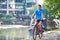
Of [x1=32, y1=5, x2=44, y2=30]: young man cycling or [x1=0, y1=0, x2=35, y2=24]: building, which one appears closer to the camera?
[x1=32, y1=5, x2=44, y2=30]: young man cycling

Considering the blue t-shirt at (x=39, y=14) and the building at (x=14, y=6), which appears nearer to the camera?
the blue t-shirt at (x=39, y=14)

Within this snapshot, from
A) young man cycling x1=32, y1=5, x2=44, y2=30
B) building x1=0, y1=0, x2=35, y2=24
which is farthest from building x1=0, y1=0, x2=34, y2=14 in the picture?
young man cycling x1=32, y1=5, x2=44, y2=30

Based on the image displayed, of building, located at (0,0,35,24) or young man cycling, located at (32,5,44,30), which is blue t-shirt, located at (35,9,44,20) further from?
building, located at (0,0,35,24)

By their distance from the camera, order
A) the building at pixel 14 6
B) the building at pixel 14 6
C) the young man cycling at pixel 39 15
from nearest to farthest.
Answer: the young man cycling at pixel 39 15, the building at pixel 14 6, the building at pixel 14 6

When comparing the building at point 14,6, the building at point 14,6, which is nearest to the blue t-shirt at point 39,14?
the building at point 14,6

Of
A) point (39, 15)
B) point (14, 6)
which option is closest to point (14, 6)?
point (14, 6)

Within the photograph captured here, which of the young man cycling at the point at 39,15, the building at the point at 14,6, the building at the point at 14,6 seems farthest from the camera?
the building at the point at 14,6

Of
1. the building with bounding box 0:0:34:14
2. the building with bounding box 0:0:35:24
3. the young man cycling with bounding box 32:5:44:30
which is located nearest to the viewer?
the young man cycling with bounding box 32:5:44:30

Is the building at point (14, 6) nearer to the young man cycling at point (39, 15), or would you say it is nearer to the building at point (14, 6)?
the building at point (14, 6)

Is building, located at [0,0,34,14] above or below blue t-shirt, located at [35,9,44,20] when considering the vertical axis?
below

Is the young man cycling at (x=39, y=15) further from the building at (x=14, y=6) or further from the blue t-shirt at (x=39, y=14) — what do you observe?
the building at (x=14, y=6)

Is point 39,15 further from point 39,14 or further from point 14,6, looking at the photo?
point 14,6

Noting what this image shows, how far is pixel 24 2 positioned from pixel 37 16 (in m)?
64.2

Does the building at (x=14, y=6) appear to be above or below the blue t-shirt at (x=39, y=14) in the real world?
below
